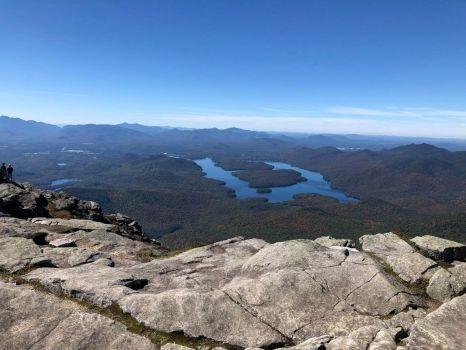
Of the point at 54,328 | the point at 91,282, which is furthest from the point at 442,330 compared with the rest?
the point at 91,282

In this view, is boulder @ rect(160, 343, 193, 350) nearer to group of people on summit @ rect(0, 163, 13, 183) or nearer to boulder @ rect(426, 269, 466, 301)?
boulder @ rect(426, 269, 466, 301)

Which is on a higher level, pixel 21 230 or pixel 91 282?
pixel 91 282

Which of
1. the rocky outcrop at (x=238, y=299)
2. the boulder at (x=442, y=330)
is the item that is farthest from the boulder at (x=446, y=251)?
the boulder at (x=442, y=330)

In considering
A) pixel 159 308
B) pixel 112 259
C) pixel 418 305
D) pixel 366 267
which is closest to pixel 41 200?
pixel 112 259

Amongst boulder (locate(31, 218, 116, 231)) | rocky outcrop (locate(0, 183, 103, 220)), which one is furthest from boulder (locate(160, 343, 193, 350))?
rocky outcrop (locate(0, 183, 103, 220))

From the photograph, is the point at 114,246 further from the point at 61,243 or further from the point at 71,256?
the point at 71,256

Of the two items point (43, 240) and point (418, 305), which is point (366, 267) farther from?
point (43, 240)

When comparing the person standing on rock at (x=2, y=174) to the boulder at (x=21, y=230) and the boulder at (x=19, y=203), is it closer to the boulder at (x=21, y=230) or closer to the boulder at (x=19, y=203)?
the boulder at (x=19, y=203)
